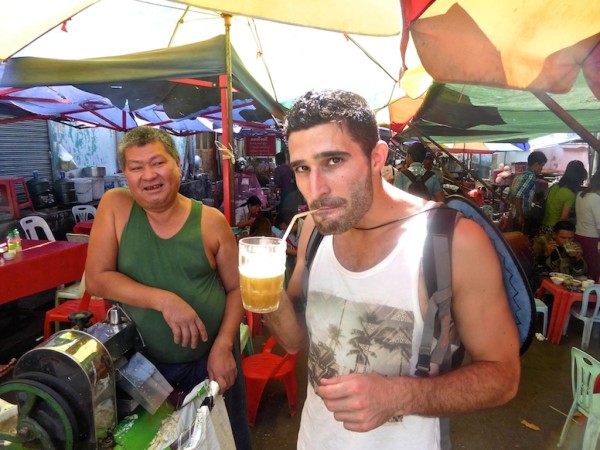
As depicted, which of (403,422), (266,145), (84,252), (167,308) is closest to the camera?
(403,422)

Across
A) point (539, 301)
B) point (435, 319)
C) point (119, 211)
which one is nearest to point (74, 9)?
point (119, 211)

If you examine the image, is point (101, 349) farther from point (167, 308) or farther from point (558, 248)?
point (558, 248)

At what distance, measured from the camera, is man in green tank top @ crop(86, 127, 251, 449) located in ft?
7.36

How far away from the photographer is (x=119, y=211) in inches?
92.9

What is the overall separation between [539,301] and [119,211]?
6048mm

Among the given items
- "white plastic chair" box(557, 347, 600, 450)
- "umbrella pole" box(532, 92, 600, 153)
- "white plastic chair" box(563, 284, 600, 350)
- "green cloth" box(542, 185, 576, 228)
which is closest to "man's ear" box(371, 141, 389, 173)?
"umbrella pole" box(532, 92, 600, 153)

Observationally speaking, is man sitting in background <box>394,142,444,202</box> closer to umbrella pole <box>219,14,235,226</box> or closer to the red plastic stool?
umbrella pole <box>219,14,235,226</box>

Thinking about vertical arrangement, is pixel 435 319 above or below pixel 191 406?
above

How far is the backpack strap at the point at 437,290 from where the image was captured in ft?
4.37

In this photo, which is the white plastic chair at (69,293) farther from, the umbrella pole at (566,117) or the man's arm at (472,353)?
the umbrella pole at (566,117)

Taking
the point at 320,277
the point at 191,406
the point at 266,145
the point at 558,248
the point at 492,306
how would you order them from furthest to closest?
1. the point at 266,145
2. the point at 558,248
3. the point at 191,406
4. the point at 320,277
5. the point at 492,306

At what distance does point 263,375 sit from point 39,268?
3.02 m

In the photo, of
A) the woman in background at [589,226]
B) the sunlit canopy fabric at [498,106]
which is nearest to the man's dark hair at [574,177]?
the woman in background at [589,226]

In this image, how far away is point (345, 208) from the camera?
1.47 metres
